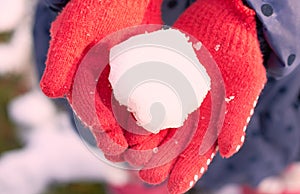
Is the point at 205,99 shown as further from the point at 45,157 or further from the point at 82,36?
the point at 45,157

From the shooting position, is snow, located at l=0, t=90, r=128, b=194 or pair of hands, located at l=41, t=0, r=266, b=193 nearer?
pair of hands, located at l=41, t=0, r=266, b=193

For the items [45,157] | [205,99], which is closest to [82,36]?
[205,99]

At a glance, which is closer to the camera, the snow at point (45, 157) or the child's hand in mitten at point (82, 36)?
the child's hand in mitten at point (82, 36)

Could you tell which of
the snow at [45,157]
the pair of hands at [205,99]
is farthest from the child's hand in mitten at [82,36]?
the snow at [45,157]

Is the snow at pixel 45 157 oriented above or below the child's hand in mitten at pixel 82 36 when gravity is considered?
below

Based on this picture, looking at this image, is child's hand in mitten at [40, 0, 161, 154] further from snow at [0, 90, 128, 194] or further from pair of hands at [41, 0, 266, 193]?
snow at [0, 90, 128, 194]

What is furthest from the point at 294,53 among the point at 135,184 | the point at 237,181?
the point at 135,184

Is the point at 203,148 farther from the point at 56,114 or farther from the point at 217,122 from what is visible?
the point at 56,114

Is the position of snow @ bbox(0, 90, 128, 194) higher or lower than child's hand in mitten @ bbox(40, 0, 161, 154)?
lower

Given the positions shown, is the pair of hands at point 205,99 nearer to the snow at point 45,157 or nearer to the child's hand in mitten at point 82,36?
the child's hand in mitten at point 82,36

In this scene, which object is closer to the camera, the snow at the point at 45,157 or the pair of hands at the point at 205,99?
the pair of hands at the point at 205,99

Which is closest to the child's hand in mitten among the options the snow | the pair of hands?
the pair of hands
